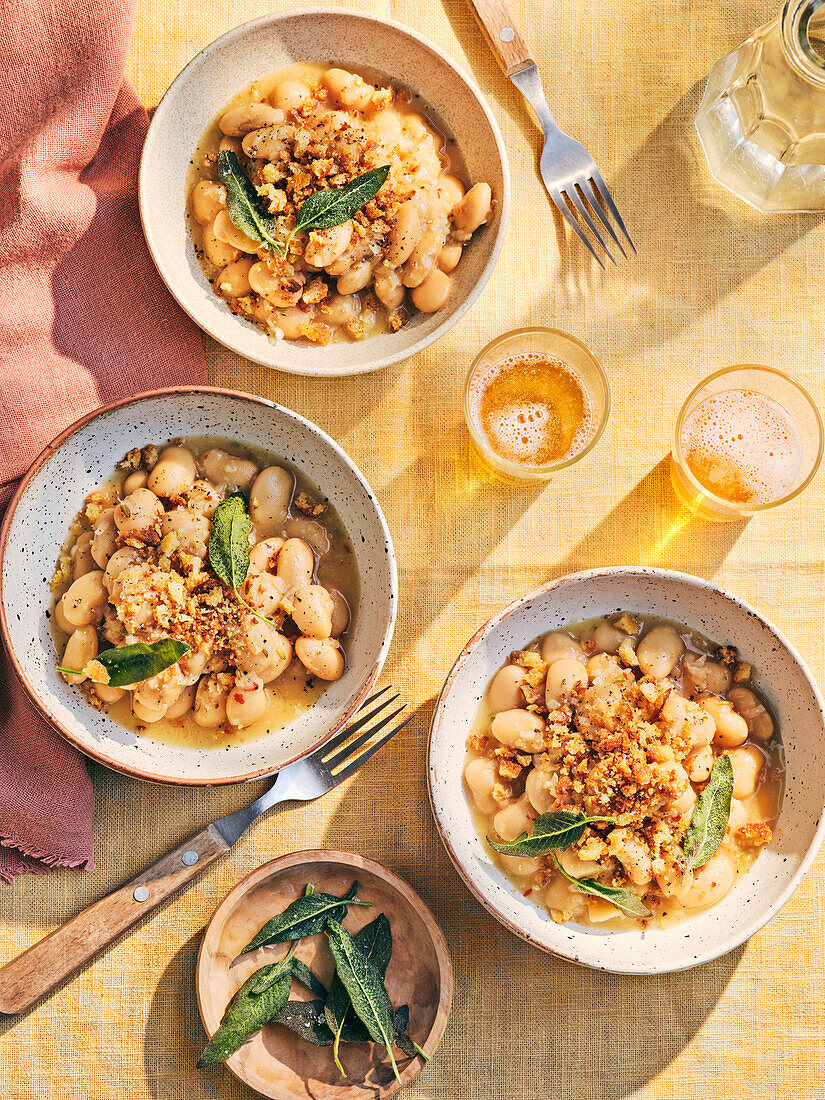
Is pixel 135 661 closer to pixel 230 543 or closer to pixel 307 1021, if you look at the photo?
pixel 230 543

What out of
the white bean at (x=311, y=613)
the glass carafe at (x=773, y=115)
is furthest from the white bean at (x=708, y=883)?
the glass carafe at (x=773, y=115)

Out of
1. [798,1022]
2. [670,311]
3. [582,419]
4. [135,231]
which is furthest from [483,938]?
[135,231]

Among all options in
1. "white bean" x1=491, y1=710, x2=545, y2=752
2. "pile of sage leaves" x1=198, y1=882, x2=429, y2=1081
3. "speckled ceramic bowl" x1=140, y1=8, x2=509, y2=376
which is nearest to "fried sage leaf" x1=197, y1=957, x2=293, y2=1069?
"pile of sage leaves" x1=198, y1=882, x2=429, y2=1081

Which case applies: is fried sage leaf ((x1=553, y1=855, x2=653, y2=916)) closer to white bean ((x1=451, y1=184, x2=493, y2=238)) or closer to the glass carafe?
white bean ((x1=451, y1=184, x2=493, y2=238))

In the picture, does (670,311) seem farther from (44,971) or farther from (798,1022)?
(44,971)

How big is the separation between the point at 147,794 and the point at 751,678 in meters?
1.10

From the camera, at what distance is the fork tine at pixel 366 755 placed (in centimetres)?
155

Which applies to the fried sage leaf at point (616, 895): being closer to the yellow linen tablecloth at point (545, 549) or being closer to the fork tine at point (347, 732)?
the yellow linen tablecloth at point (545, 549)

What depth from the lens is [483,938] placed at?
1.57m

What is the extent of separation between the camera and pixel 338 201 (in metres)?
1.42

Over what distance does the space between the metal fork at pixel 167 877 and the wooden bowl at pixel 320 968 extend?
103 millimetres

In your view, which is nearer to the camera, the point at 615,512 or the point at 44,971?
the point at 44,971

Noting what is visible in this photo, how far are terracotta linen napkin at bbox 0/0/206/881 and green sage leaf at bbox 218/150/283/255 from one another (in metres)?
0.21

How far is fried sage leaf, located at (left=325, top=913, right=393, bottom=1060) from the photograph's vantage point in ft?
4.76
